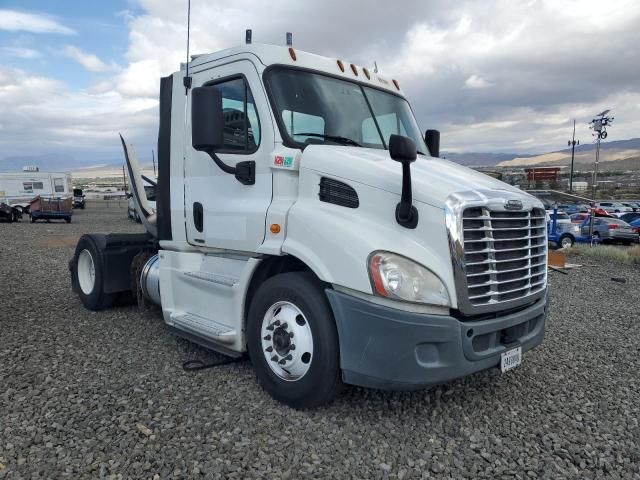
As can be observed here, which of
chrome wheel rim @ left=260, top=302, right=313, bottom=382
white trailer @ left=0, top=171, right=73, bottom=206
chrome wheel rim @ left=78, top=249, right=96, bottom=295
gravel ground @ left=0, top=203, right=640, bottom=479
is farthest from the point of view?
white trailer @ left=0, top=171, right=73, bottom=206

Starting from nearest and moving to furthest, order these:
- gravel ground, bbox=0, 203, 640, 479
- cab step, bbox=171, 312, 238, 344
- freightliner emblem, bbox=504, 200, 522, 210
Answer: gravel ground, bbox=0, 203, 640, 479, freightliner emblem, bbox=504, 200, 522, 210, cab step, bbox=171, 312, 238, 344

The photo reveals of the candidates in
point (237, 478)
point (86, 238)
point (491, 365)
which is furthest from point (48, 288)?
point (491, 365)

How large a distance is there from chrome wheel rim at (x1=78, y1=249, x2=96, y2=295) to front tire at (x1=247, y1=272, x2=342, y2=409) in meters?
3.89

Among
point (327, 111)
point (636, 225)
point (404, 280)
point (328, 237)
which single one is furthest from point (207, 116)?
point (636, 225)

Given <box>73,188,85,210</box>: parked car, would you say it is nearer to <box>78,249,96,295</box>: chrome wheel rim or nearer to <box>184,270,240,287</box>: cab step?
<box>78,249,96,295</box>: chrome wheel rim

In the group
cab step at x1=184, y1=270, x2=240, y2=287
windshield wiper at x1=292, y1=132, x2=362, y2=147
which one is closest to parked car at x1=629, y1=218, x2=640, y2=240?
windshield wiper at x1=292, y1=132, x2=362, y2=147

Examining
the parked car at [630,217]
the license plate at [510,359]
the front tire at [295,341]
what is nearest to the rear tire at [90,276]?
the front tire at [295,341]

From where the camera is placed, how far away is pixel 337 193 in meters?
3.78

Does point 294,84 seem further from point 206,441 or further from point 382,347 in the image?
point 206,441

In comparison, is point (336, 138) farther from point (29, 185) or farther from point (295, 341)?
point (29, 185)

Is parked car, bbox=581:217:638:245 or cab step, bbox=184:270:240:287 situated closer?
cab step, bbox=184:270:240:287

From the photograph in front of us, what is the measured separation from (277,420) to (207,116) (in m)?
2.35

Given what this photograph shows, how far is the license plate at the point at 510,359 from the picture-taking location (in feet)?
12.1

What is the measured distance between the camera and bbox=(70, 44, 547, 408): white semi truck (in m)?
3.36
